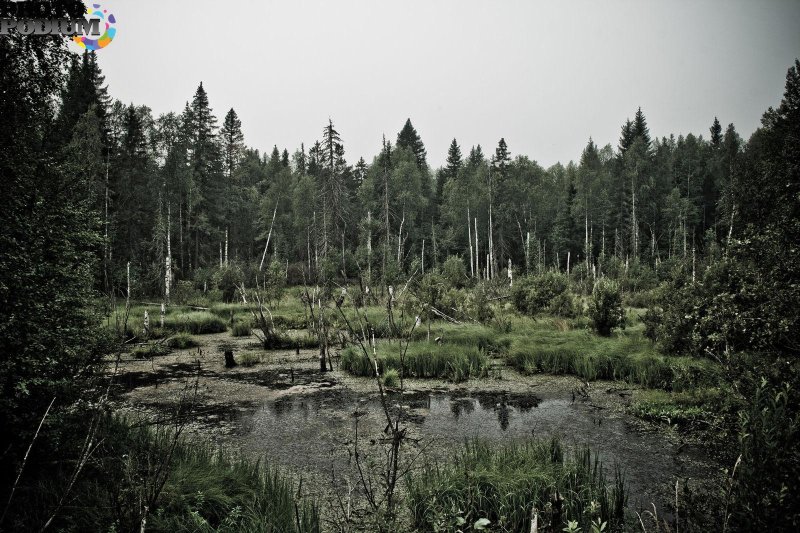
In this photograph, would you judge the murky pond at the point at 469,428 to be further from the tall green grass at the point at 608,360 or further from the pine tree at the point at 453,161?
the pine tree at the point at 453,161

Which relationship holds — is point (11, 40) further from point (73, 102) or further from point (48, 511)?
point (73, 102)

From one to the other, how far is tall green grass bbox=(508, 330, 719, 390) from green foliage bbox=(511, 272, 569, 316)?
15.6ft

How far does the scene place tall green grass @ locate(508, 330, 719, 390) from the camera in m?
8.35

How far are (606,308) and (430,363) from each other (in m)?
6.20

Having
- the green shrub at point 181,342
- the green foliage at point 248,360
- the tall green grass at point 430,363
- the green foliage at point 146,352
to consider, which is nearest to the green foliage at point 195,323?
the green shrub at point 181,342

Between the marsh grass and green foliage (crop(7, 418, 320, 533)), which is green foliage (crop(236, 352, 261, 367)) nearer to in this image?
green foliage (crop(7, 418, 320, 533))

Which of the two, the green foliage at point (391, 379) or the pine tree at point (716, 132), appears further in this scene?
the pine tree at point (716, 132)

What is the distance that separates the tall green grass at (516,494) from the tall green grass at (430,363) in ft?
18.0

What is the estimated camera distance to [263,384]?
1006 centimetres

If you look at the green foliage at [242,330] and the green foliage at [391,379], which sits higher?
the green foliage at [242,330]

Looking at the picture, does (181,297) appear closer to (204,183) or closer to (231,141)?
(204,183)

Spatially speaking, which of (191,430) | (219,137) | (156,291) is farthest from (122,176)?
(191,430)

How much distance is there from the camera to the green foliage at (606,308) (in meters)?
12.7

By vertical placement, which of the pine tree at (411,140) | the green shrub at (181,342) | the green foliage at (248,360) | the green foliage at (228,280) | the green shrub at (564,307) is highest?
the pine tree at (411,140)
